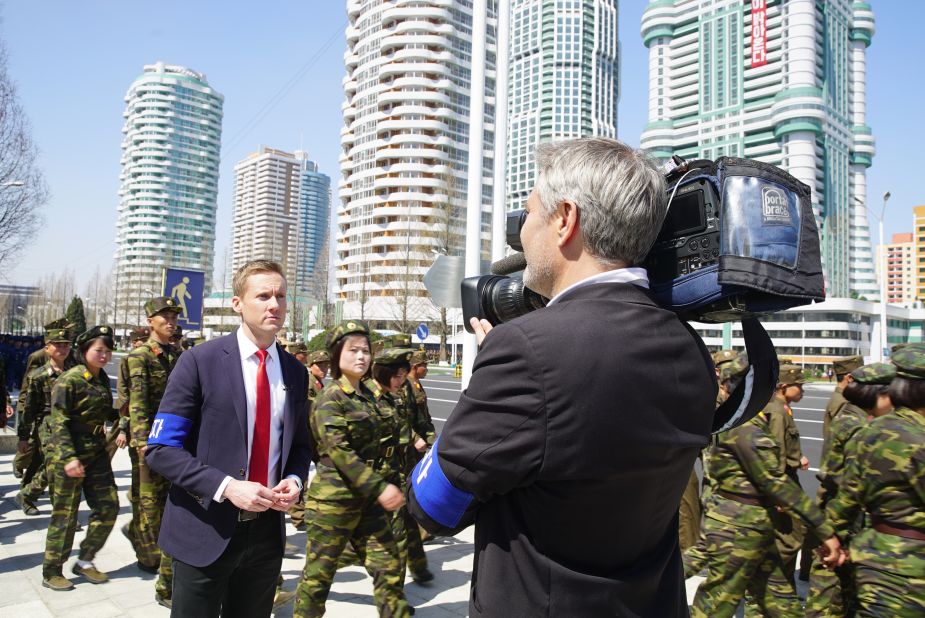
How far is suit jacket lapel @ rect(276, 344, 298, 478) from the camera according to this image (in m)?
3.08

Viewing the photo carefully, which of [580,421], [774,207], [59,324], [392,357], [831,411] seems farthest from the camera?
[59,324]

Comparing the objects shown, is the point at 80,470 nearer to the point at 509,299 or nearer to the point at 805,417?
the point at 509,299

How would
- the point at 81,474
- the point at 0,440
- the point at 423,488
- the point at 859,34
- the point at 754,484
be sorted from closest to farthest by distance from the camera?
the point at 423,488 < the point at 754,484 < the point at 81,474 < the point at 0,440 < the point at 859,34

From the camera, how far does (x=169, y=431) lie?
9.16 feet

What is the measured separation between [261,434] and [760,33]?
133665 mm

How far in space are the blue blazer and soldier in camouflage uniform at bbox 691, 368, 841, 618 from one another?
2794 millimetres

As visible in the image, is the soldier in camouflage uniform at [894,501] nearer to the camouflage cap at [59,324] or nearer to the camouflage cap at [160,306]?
the camouflage cap at [160,306]

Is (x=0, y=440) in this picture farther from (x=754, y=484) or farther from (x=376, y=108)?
(x=376, y=108)

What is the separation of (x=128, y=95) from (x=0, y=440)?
14589 cm

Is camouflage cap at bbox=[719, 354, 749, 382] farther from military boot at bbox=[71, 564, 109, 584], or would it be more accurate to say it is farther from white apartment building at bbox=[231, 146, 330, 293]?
white apartment building at bbox=[231, 146, 330, 293]

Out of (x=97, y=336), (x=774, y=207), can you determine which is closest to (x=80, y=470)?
(x=97, y=336)

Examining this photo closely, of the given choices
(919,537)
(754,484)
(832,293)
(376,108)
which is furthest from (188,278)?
(832,293)

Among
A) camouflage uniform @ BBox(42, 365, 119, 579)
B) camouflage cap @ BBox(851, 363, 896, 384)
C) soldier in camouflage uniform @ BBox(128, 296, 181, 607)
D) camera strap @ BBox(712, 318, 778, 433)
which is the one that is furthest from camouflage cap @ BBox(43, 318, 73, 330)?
camouflage cap @ BBox(851, 363, 896, 384)

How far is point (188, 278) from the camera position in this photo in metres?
11.5
